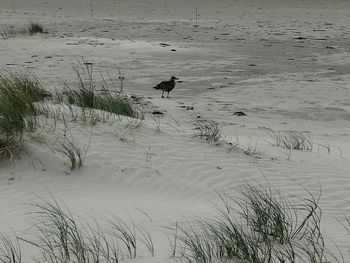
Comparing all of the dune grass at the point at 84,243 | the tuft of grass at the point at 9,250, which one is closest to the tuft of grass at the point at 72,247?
the dune grass at the point at 84,243

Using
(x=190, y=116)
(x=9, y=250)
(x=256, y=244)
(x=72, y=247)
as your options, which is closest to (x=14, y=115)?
(x=9, y=250)

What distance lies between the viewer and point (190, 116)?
8031 millimetres

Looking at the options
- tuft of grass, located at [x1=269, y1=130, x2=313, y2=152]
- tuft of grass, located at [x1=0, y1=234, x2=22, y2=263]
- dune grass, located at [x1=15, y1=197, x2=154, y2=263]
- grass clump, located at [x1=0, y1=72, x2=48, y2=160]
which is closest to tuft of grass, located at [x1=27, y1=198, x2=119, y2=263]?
dune grass, located at [x1=15, y1=197, x2=154, y2=263]

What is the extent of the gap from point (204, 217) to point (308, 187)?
4.81 ft

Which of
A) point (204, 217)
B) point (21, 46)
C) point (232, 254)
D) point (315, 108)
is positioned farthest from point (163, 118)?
point (21, 46)

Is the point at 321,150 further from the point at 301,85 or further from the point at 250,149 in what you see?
the point at 301,85

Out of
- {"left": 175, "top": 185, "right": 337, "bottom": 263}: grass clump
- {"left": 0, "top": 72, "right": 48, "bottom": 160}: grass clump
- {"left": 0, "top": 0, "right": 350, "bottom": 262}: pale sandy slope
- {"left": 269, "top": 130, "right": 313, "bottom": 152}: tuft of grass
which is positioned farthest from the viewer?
{"left": 269, "top": 130, "right": 313, "bottom": 152}: tuft of grass

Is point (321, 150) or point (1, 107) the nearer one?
point (1, 107)

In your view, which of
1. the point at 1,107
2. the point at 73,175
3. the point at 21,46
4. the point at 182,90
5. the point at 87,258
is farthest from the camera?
the point at 21,46

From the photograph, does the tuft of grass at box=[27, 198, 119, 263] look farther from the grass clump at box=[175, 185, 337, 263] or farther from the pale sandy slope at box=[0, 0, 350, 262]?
the grass clump at box=[175, 185, 337, 263]

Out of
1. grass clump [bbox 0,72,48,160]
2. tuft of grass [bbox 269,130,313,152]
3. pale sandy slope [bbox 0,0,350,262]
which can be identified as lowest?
tuft of grass [bbox 269,130,313,152]

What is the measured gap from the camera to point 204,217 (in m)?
3.58

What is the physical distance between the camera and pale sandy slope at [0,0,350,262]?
13.7 ft

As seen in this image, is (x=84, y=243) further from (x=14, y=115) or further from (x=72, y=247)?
(x=14, y=115)
